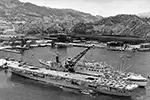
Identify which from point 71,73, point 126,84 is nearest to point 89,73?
point 71,73

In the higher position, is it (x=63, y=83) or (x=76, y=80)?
(x=76, y=80)

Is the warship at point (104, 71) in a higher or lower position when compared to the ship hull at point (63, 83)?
higher

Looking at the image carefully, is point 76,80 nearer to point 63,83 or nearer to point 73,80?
point 73,80

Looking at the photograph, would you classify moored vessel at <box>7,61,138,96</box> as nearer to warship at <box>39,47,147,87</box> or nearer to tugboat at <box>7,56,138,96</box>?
tugboat at <box>7,56,138,96</box>

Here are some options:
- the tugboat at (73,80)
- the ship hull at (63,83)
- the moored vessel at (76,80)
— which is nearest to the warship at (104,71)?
the tugboat at (73,80)

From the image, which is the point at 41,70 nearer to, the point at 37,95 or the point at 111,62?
the point at 37,95

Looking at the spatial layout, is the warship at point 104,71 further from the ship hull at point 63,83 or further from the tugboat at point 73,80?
the ship hull at point 63,83

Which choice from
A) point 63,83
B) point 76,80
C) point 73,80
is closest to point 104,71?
point 76,80

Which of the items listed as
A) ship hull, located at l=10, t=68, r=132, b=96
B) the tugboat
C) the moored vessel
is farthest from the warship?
ship hull, located at l=10, t=68, r=132, b=96

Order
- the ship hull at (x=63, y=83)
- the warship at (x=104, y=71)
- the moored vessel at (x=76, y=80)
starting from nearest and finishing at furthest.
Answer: the moored vessel at (x=76, y=80)
the ship hull at (x=63, y=83)
the warship at (x=104, y=71)
